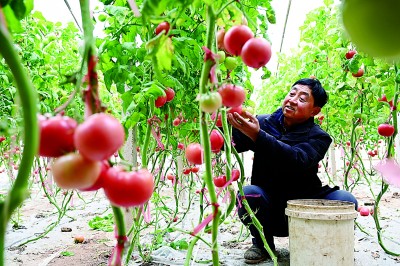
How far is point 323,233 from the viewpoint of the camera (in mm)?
1614

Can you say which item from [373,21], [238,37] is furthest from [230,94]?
[373,21]

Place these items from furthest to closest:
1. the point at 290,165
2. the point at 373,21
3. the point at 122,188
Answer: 1. the point at 290,165
2. the point at 122,188
3. the point at 373,21

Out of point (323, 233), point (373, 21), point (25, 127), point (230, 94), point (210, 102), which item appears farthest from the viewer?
point (323, 233)

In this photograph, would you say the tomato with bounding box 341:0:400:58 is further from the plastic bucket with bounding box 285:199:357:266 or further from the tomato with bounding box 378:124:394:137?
the tomato with bounding box 378:124:394:137

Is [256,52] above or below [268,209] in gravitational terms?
above

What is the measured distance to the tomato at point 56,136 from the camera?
31 cm

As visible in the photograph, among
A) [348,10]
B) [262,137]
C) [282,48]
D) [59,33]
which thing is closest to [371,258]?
[262,137]

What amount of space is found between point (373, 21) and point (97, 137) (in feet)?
0.74

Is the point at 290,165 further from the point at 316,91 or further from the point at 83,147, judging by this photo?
the point at 83,147

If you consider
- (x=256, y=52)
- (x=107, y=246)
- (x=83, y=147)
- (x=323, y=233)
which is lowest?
(x=107, y=246)

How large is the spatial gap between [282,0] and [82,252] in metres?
3.48

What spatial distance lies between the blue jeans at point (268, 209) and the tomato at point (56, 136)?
1.54 m

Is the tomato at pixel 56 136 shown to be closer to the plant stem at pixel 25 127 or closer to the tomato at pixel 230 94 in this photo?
the plant stem at pixel 25 127

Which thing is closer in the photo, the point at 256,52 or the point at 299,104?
the point at 256,52
